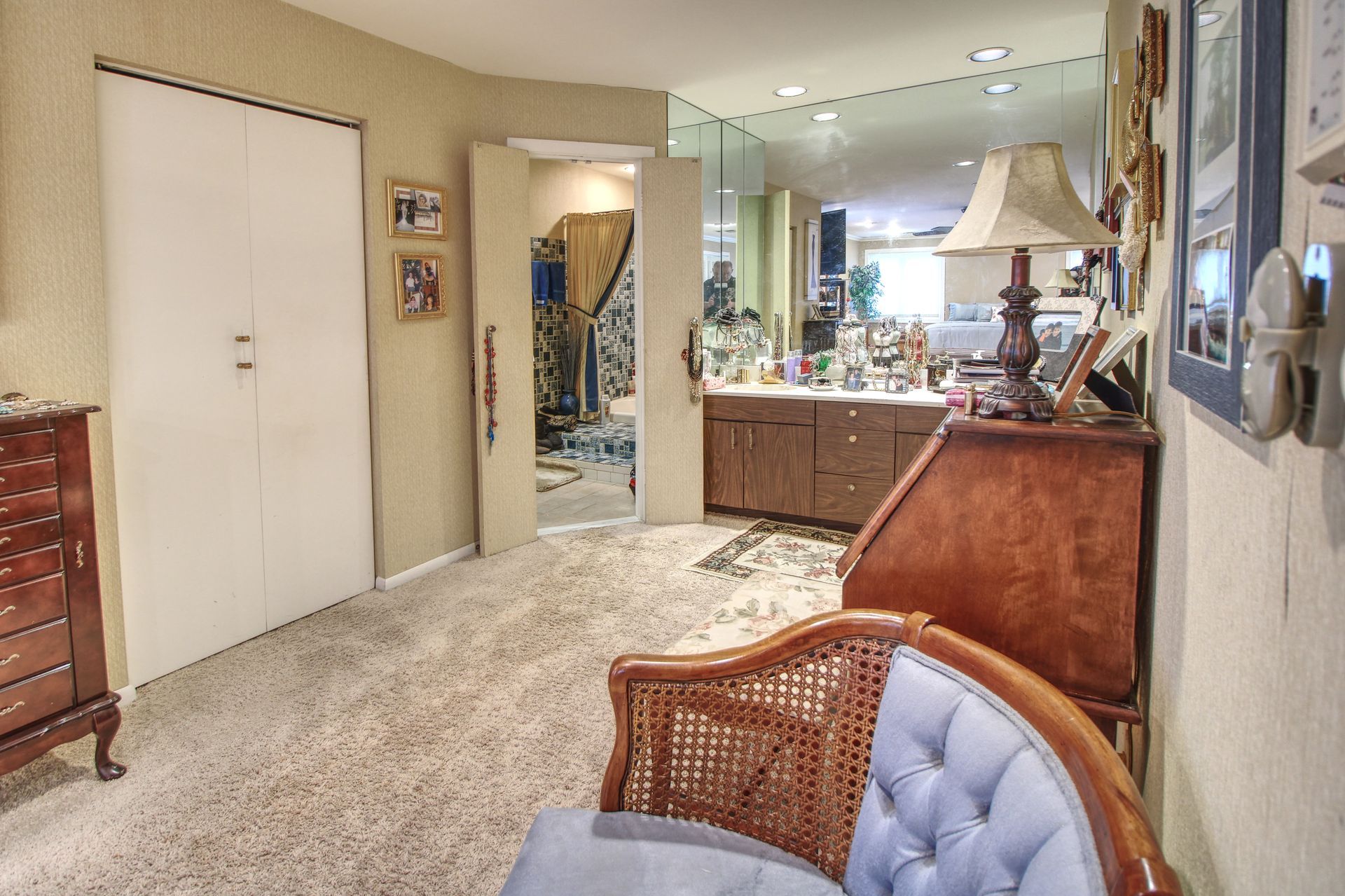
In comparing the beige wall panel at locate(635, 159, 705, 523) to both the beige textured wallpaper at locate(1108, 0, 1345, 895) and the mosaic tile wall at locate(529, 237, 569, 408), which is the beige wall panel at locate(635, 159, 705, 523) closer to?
the mosaic tile wall at locate(529, 237, 569, 408)

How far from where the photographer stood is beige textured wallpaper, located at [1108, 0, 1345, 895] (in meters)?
0.56

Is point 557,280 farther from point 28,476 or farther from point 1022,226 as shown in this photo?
point 1022,226

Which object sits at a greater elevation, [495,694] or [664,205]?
[664,205]

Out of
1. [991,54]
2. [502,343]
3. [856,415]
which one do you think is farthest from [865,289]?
[502,343]

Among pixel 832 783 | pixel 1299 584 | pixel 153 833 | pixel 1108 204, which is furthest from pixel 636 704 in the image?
pixel 1108 204

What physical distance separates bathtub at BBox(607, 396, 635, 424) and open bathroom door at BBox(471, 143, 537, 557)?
261 centimetres

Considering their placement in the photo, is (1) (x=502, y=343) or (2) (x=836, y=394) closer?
(1) (x=502, y=343)

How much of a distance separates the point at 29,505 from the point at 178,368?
3.04ft

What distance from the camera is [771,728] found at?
1351 mm

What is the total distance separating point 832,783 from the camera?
128 cm

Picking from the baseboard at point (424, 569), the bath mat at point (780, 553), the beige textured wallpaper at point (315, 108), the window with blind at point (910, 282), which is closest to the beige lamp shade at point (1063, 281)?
the window with blind at point (910, 282)

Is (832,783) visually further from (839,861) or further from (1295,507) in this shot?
(1295,507)

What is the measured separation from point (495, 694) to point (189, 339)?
1.71 metres

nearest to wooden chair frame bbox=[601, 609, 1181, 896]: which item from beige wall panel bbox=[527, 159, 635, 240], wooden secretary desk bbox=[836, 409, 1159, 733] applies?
wooden secretary desk bbox=[836, 409, 1159, 733]
